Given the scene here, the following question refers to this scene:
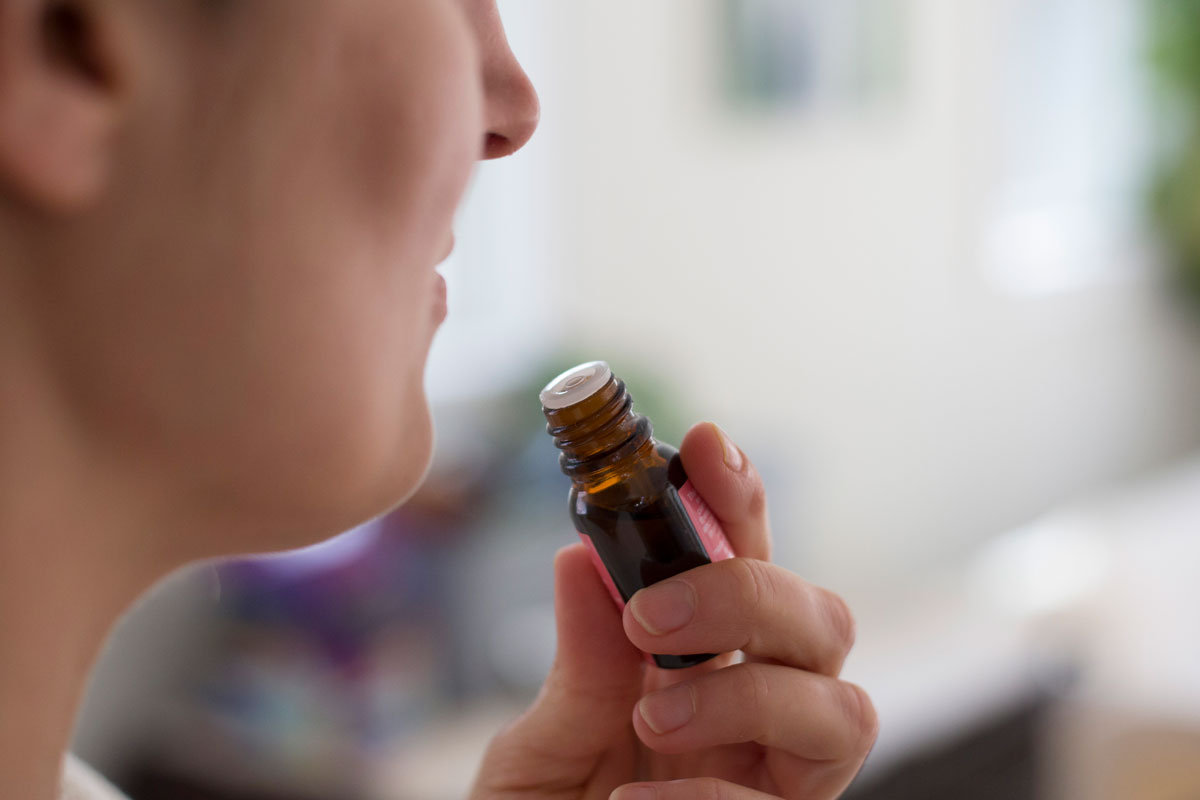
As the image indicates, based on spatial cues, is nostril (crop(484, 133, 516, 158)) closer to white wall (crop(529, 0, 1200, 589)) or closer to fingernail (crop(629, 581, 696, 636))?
fingernail (crop(629, 581, 696, 636))

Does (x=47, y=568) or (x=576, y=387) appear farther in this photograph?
(x=576, y=387)

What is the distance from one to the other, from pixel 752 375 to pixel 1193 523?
3.68 ft

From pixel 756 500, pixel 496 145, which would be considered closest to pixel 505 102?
pixel 496 145

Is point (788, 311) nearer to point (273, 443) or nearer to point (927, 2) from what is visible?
point (927, 2)

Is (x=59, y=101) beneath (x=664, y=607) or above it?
above

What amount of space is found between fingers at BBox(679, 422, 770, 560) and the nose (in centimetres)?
16

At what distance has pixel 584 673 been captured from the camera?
0.60 metres

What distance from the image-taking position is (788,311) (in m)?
3.22

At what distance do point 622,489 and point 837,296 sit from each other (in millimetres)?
2960

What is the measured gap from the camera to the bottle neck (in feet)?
1.53

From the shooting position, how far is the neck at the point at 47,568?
33cm

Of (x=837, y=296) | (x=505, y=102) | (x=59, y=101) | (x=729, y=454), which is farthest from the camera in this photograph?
(x=837, y=296)

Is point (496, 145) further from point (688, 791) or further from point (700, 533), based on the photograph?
point (688, 791)

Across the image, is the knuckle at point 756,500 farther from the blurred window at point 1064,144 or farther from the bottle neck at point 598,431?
the blurred window at point 1064,144
